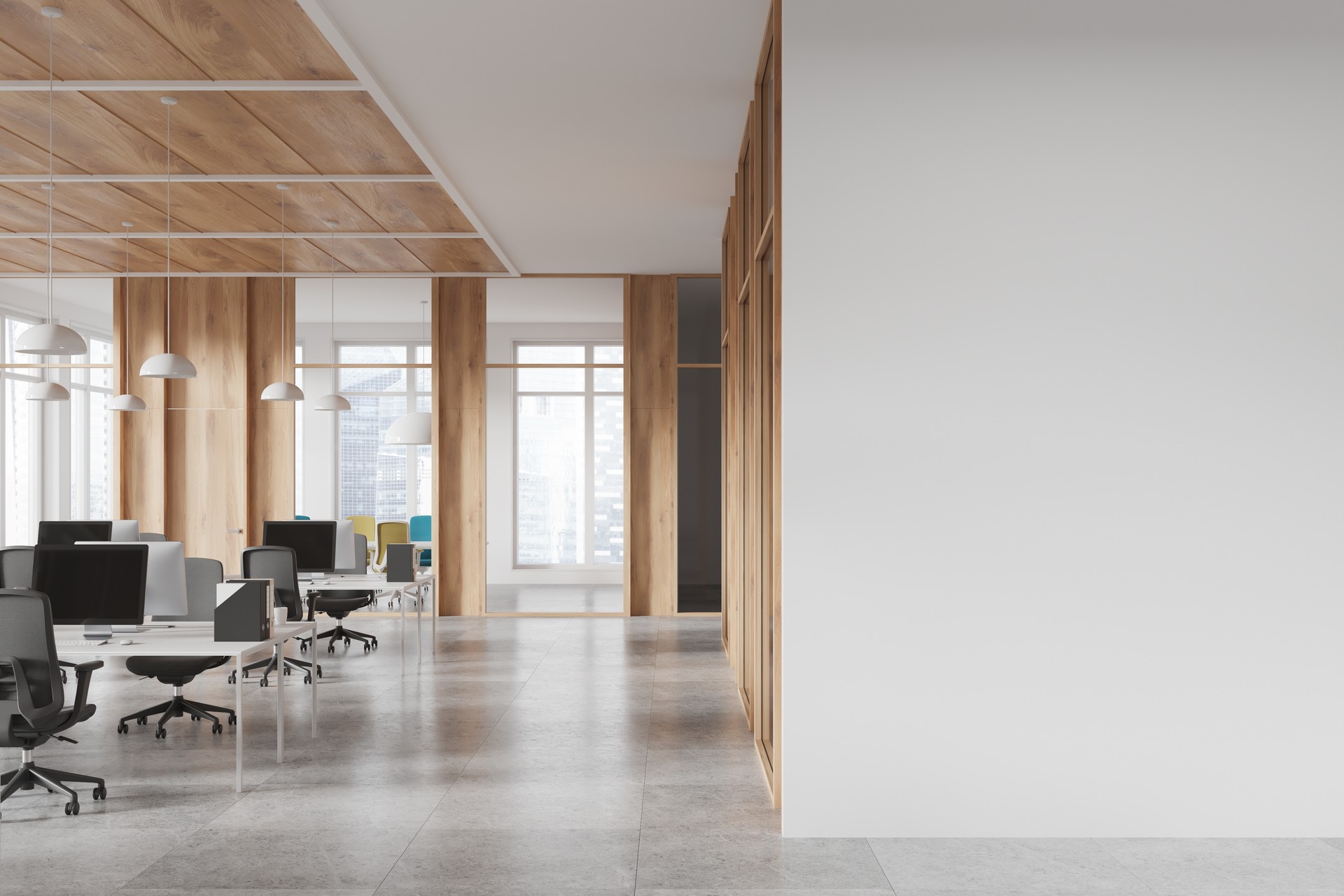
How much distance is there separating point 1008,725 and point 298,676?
5.53 meters

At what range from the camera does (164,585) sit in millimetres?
5234

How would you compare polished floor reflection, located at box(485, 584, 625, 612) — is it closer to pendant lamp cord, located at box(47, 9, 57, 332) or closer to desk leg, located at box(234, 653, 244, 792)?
pendant lamp cord, located at box(47, 9, 57, 332)

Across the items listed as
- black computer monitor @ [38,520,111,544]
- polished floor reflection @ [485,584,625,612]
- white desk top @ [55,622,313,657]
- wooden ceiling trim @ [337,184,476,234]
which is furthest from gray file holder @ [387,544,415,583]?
wooden ceiling trim @ [337,184,476,234]

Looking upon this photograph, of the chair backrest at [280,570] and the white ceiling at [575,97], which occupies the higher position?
the white ceiling at [575,97]

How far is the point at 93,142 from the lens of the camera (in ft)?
21.8

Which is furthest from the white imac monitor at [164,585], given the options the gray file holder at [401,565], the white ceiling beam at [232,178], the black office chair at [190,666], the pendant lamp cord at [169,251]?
the white ceiling beam at [232,178]

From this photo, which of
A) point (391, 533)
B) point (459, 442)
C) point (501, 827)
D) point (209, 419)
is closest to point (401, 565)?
point (391, 533)

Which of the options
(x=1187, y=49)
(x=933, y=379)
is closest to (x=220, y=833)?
(x=933, y=379)

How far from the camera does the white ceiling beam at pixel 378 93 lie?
4.54 m

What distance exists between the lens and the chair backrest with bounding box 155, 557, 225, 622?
612 cm

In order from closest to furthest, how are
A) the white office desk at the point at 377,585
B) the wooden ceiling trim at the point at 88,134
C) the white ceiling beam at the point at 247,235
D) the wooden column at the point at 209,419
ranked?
the wooden ceiling trim at the point at 88,134 < the white office desk at the point at 377,585 < the white ceiling beam at the point at 247,235 < the wooden column at the point at 209,419

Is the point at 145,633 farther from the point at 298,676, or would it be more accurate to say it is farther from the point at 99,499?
the point at 99,499

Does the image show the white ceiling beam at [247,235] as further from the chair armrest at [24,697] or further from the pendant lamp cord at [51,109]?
the chair armrest at [24,697]

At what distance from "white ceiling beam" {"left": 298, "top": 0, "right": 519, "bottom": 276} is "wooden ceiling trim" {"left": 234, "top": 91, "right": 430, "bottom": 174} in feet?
0.52
